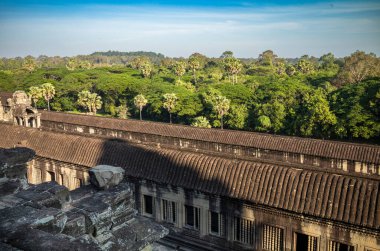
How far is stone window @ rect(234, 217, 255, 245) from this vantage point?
14.4 m

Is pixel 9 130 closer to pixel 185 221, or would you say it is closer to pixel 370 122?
pixel 185 221

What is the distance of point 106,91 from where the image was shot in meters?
74.9

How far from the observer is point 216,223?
1531cm

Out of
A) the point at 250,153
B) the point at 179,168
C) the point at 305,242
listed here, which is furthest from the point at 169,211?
the point at 250,153

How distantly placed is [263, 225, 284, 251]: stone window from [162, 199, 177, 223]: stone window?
4.27 m

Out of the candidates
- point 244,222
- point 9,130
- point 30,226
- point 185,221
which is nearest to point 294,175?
point 244,222

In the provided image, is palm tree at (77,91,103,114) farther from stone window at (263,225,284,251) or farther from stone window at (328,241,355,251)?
stone window at (328,241,355,251)

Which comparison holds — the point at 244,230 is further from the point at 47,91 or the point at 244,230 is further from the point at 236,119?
the point at 47,91

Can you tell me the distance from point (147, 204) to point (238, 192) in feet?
16.4

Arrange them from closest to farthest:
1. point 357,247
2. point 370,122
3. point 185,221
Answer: point 357,247 → point 185,221 → point 370,122

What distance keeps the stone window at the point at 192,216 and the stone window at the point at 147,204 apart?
6.61 feet

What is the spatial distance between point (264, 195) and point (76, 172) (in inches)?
416

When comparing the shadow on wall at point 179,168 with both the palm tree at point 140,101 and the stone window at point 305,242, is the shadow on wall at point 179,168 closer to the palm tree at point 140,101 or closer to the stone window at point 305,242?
the stone window at point 305,242

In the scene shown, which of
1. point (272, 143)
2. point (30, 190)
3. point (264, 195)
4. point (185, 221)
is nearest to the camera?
point (30, 190)
